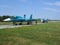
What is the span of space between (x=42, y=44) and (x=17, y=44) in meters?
2.03

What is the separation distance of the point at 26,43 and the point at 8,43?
4.91 ft

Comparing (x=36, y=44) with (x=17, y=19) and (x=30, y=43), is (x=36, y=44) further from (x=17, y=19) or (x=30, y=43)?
(x=17, y=19)

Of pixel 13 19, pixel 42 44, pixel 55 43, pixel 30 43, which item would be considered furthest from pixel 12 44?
pixel 13 19

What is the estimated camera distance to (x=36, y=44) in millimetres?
14094

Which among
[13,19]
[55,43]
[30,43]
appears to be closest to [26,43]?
[30,43]

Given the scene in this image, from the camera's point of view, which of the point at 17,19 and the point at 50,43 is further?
the point at 17,19

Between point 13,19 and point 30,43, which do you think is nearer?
point 30,43

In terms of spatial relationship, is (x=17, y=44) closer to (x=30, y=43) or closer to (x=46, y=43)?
(x=30, y=43)

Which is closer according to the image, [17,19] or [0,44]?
[0,44]

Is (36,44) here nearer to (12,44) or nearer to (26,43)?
(26,43)

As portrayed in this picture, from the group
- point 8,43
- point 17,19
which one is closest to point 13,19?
point 17,19

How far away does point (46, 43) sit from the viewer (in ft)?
47.8

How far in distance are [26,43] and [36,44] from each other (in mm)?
866

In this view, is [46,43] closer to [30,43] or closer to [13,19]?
[30,43]
